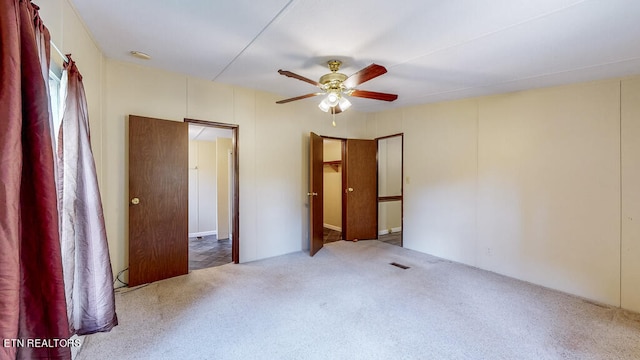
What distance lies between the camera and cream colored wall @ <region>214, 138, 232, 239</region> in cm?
536

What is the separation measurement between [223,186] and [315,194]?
7.37 ft

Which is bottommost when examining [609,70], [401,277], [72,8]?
[401,277]

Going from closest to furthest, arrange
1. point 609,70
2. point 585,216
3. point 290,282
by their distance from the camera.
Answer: point 609,70, point 585,216, point 290,282

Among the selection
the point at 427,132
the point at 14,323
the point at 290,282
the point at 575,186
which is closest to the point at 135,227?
the point at 290,282

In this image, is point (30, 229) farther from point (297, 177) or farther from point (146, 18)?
point (297, 177)

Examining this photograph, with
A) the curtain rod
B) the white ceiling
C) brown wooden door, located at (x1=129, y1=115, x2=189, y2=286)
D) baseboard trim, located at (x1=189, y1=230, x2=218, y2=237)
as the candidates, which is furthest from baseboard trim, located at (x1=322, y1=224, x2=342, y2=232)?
the curtain rod

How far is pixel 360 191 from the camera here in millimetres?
5145

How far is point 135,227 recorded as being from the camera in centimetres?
299

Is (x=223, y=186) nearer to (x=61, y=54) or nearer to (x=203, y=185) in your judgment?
(x=203, y=185)

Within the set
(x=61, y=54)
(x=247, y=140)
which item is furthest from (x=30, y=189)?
(x=247, y=140)

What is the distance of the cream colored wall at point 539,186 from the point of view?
2754 millimetres

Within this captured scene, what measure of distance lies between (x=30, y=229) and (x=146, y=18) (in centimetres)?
183

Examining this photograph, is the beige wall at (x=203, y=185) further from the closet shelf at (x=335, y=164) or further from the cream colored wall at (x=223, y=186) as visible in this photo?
the closet shelf at (x=335, y=164)

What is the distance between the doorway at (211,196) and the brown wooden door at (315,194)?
3.82 feet
